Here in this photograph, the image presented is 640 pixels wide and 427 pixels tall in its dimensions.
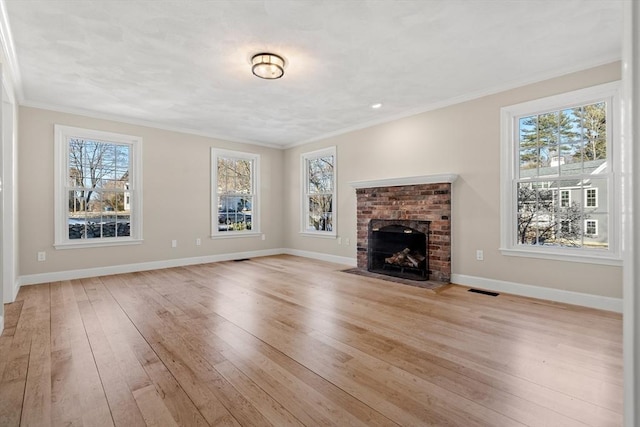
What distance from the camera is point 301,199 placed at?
6824 mm

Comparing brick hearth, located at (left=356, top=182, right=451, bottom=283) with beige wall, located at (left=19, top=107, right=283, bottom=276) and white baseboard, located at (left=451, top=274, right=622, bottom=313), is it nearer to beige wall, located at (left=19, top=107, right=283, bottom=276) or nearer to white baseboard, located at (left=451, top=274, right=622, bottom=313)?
white baseboard, located at (left=451, top=274, right=622, bottom=313)

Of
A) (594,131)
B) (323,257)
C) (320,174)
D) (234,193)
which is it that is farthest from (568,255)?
(234,193)

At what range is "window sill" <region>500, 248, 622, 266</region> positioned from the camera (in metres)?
3.15

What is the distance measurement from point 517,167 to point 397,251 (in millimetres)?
2019

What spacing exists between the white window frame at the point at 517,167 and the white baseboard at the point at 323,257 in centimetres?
255

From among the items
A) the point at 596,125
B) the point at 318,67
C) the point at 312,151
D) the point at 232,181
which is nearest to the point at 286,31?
the point at 318,67

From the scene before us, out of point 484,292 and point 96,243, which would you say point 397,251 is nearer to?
point 484,292

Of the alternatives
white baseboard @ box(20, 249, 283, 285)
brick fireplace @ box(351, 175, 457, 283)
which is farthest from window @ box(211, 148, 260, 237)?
brick fireplace @ box(351, 175, 457, 283)

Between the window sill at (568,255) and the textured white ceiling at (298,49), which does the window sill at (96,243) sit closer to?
the textured white ceiling at (298,49)

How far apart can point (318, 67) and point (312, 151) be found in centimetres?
318

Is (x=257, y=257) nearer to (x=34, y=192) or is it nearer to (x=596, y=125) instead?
(x=34, y=192)

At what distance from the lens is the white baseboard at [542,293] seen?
3160 mm

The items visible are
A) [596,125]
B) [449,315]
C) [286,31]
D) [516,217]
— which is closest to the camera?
[286,31]

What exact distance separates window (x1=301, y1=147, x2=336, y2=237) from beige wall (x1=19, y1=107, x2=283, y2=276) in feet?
2.61
